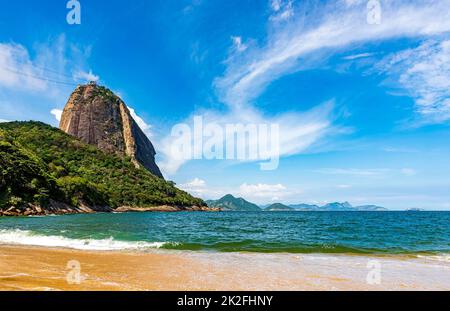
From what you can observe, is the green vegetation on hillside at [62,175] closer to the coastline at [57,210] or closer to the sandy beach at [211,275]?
the coastline at [57,210]

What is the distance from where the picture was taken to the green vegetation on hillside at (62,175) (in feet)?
255

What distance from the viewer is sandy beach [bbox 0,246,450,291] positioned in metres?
10.1

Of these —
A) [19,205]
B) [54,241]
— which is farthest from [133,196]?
[54,241]

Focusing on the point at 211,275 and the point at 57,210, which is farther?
the point at 57,210

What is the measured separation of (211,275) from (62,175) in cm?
12192

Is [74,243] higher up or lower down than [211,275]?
lower down

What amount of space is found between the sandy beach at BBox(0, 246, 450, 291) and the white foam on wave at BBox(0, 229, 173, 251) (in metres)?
6.98

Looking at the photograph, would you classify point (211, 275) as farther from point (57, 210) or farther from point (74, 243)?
point (57, 210)

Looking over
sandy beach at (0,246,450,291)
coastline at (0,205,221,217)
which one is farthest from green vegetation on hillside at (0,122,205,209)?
sandy beach at (0,246,450,291)

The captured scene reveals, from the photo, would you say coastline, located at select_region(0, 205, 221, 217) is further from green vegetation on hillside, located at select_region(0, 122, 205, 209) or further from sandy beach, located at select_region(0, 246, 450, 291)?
sandy beach, located at select_region(0, 246, 450, 291)

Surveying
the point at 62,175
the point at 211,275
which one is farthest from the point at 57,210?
the point at 211,275

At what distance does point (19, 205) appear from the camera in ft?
241

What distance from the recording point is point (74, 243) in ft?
79.6

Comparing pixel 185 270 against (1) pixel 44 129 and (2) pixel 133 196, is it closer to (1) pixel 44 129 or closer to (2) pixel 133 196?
(2) pixel 133 196
